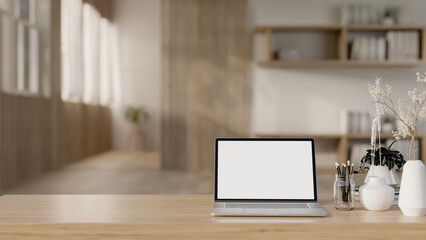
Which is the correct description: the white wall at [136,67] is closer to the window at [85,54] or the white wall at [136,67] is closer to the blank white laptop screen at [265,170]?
the window at [85,54]

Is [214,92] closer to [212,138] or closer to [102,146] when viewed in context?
[212,138]

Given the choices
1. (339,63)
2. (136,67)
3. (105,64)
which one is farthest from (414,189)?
(136,67)

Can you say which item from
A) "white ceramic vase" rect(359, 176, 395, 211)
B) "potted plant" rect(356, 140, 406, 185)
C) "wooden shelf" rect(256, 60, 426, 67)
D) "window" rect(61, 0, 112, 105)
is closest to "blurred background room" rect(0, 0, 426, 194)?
"wooden shelf" rect(256, 60, 426, 67)

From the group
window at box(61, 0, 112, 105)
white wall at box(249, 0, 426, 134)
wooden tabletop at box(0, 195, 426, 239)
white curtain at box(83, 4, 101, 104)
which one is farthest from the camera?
white curtain at box(83, 4, 101, 104)

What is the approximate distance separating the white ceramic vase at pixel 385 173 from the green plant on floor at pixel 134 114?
10166mm

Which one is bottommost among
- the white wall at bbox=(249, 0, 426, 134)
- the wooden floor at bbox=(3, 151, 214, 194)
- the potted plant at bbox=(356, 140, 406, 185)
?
the wooden floor at bbox=(3, 151, 214, 194)

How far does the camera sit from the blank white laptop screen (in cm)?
166

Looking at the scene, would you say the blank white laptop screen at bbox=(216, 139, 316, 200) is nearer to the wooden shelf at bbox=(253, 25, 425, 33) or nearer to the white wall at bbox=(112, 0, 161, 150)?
the wooden shelf at bbox=(253, 25, 425, 33)

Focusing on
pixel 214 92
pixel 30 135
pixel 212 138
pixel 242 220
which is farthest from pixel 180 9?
pixel 242 220

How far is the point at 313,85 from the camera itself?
23.5ft

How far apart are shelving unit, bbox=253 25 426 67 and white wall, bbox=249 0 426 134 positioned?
17 cm

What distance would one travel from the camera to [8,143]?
6.13 meters

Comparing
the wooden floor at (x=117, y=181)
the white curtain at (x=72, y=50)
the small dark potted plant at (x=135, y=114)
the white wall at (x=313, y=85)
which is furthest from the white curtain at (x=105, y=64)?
the white wall at (x=313, y=85)

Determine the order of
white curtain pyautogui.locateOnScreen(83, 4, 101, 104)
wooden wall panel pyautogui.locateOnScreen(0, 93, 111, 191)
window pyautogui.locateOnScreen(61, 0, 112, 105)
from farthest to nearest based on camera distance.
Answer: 1. white curtain pyautogui.locateOnScreen(83, 4, 101, 104)
2. window pyautogui.locateOnScreen(61, 0, 112, 105)
3. wooden wall panel pyautogui.locateOnScreen(0, 93, 111, 191)
